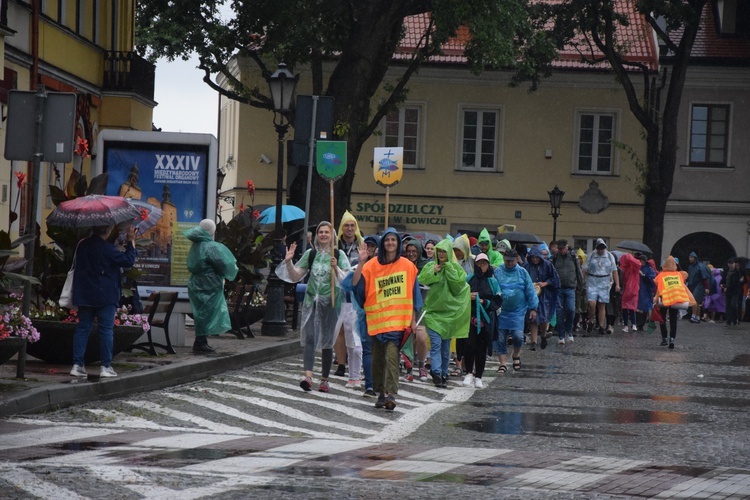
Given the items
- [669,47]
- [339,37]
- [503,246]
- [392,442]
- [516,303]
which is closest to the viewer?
[392,442]

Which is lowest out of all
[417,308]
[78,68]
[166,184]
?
[417,308]

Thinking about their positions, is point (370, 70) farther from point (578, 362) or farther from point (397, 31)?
point (578, 362)

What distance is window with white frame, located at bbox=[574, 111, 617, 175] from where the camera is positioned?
4778 centimetres

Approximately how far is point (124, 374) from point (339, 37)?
18239mm

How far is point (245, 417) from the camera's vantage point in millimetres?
12234

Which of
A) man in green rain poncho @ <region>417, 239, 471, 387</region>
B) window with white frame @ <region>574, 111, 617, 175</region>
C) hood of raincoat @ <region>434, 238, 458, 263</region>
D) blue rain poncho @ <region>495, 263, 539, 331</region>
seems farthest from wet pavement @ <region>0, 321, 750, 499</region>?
window with white frame @ <region>574, 111, 617, 175</region>

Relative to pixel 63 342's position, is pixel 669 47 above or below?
above

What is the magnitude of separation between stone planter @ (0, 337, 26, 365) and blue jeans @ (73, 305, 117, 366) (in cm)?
117

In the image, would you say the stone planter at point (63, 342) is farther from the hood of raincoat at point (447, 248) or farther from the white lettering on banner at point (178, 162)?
the white lettering on banner at point (178, 162)

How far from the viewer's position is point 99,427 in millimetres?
11094

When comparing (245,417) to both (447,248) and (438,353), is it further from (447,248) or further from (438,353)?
(447,248)

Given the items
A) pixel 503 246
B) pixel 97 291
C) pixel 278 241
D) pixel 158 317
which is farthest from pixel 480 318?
pixel 278 241

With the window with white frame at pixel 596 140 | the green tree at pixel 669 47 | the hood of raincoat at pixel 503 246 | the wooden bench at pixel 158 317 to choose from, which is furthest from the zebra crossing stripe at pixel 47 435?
the window with white frame at pixel 596 140

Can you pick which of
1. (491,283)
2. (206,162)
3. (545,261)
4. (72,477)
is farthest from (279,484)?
(545,261)
